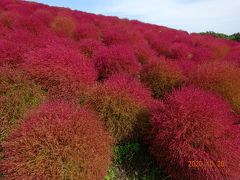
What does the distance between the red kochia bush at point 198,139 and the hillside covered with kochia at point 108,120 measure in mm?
14

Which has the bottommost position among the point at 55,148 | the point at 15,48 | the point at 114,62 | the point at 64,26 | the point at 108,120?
the point at 108,120

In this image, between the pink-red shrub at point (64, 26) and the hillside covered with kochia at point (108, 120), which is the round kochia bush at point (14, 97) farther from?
the pink-red shrub at point (64, 26)

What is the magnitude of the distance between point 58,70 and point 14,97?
1.06 m

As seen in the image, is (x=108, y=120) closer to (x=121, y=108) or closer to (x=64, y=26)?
(x=121, y=108)

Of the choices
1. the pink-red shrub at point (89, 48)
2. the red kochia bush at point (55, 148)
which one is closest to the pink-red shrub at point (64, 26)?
the pink-red shrub at point (89, 48)

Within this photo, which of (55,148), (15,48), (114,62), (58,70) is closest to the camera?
(55,148)

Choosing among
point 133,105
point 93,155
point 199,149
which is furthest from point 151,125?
point 93,155

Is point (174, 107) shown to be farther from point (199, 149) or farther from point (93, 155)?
point (93, 155)

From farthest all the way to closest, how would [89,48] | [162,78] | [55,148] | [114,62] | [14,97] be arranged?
[89,48] → [114,62] → [162,78] → [14,97] → [55,148]

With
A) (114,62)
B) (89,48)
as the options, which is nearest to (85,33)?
(89,48)

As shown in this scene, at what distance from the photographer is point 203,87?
605 centimetres

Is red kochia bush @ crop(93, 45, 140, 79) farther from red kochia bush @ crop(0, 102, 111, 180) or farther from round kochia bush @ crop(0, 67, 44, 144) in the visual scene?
red kochia bush @ crop(0, 102, 111, 180)

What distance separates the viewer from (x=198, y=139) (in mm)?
4047

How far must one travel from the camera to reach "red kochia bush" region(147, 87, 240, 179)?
13.3 ft
